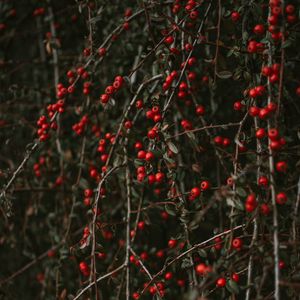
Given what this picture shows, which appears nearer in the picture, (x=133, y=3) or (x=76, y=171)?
(x=133, y=3)

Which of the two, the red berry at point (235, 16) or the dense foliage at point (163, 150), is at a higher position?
the red berry at point (235, 16)

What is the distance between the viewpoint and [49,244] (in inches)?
83.7

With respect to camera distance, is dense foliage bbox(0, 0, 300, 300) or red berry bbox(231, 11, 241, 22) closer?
dense foliage bbox(0, 0, 300, 300)

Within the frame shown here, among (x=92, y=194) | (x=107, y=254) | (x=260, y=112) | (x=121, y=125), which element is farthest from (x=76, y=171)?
(x=260, y=112)

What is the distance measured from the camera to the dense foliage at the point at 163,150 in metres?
0.98

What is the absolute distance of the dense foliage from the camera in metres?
0.98

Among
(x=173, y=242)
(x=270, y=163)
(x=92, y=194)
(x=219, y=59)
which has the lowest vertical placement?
(x=173, y=242)

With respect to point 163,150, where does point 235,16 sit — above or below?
above

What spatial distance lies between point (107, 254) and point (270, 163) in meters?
1.05

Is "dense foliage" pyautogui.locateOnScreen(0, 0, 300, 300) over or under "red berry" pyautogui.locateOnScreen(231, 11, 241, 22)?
under

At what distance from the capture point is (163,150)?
3.78 ft

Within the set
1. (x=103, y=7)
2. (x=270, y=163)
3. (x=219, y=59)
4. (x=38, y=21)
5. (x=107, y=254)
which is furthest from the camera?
(x=38, y=21)

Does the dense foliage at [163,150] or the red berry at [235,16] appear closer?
the dense foliage at [163,150]

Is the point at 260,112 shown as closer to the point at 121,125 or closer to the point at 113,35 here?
the point at 121,125
